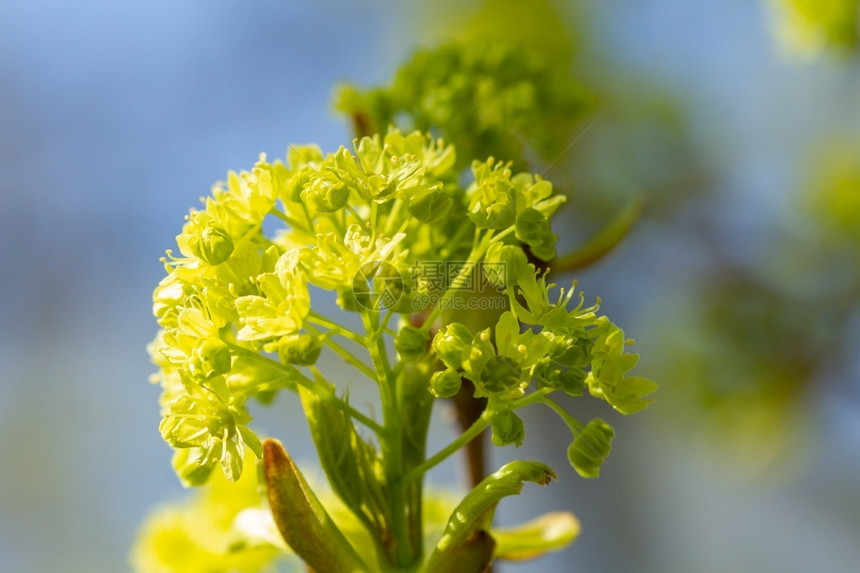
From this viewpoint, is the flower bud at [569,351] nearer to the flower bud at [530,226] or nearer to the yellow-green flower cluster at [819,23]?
the flower bud at [530,226]

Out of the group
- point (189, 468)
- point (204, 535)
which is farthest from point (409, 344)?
point (204, 535)

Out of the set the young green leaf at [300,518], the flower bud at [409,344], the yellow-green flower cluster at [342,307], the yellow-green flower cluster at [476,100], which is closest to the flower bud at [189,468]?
the yellow-green flower cluster at [342,307]

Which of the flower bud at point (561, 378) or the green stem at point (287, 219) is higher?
the green stem at point (287, 219)

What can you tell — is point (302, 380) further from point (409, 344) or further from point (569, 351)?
point (569, 351)

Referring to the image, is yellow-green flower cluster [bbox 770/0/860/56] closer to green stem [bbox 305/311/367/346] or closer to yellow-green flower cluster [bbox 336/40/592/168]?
yellow-green flower cluster [bbox 336/40/592/168]

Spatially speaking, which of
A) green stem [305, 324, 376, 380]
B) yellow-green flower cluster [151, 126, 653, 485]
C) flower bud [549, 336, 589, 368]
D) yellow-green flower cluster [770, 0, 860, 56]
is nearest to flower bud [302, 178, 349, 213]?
yellow-green flower cluster [151, 126, 653, 485]

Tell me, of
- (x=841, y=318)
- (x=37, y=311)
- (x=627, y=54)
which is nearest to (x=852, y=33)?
(x=841, y=318)

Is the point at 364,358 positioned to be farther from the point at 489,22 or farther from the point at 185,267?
the point at 489,22
